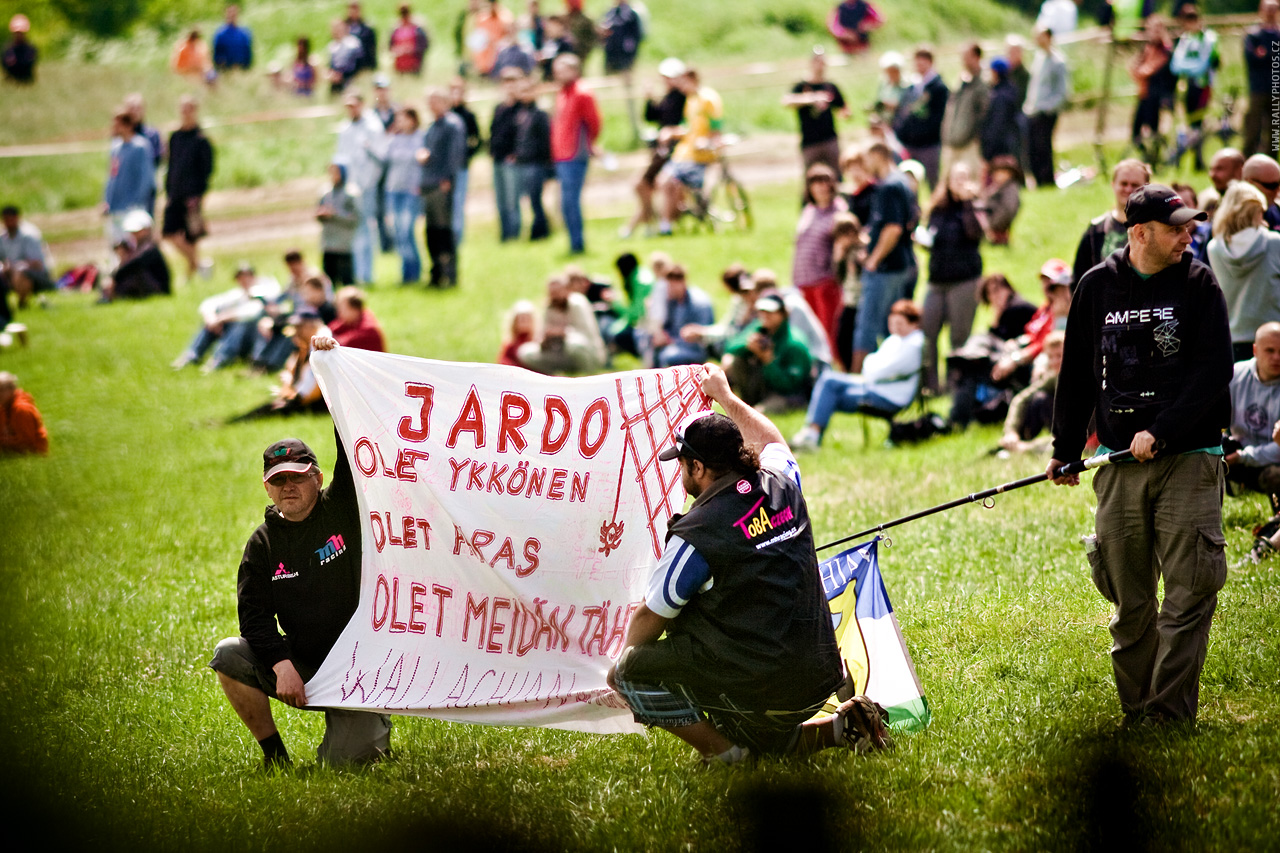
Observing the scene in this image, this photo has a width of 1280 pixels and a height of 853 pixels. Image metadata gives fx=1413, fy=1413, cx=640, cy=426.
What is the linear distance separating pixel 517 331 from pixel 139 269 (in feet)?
30.7

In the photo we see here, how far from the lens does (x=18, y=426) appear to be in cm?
1642

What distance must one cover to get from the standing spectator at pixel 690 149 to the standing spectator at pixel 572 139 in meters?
1.35

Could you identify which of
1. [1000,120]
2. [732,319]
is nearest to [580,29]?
[1000,120]

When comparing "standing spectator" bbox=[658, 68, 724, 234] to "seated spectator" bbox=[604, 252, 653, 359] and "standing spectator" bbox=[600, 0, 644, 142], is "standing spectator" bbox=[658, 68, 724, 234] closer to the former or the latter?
"seated spectator" bbox=[604, 252, 653, 359]

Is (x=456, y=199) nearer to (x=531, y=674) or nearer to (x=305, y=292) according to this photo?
(x=305, y=292)

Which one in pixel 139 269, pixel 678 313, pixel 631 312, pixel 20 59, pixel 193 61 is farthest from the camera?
pixel 193 61

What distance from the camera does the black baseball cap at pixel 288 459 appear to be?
22.8ft

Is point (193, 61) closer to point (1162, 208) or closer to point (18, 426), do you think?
point (18, 426)

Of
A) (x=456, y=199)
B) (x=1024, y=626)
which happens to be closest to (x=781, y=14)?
(x=456, y=199)

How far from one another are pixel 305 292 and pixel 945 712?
12952 millimetres

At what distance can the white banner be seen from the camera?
6.89 metres

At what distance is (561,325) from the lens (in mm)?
16906

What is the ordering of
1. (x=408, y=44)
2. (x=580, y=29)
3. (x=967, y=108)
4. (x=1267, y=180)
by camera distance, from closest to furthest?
(x=1267, y=180), (x=967, y=108), (x=580, y=29), (x=408, y=44)

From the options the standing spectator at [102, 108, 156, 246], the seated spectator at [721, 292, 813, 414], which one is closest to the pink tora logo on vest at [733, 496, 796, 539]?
the seated spectator at [721, 292, 813, 414]
